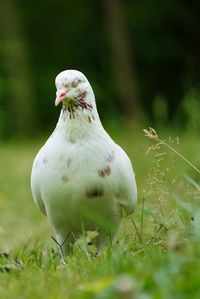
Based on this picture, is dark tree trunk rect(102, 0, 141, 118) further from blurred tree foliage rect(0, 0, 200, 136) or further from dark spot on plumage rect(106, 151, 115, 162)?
dark spot on plumage rect(106, 151, 115, 162)

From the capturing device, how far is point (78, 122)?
4008 millimetres

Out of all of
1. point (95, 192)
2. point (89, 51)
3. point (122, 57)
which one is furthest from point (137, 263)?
point (89, 51)

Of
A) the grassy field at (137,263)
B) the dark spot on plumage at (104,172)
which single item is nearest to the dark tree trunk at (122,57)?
the grassy field at (137,263)

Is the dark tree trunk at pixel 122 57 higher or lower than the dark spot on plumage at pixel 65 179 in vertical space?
lower

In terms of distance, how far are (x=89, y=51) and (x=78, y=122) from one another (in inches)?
524

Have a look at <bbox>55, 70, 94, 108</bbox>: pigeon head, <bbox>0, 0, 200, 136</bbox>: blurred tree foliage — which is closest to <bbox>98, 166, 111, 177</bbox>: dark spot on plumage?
<bbox>55, 70, 94, 108</bbox>: pigeon head

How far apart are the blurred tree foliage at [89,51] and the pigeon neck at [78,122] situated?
1097 cm

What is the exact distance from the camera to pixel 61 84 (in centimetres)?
393

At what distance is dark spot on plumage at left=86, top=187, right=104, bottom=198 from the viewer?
12.8ft

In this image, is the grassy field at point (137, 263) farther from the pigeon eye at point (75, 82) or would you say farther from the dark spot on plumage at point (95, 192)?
the pigeon eye at point (75, 82)

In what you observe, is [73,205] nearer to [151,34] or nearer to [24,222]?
[24,222]

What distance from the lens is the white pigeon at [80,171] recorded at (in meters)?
3.90

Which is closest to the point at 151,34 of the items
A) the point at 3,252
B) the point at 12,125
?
the point at 12,125

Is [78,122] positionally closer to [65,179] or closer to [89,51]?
[65,179]
